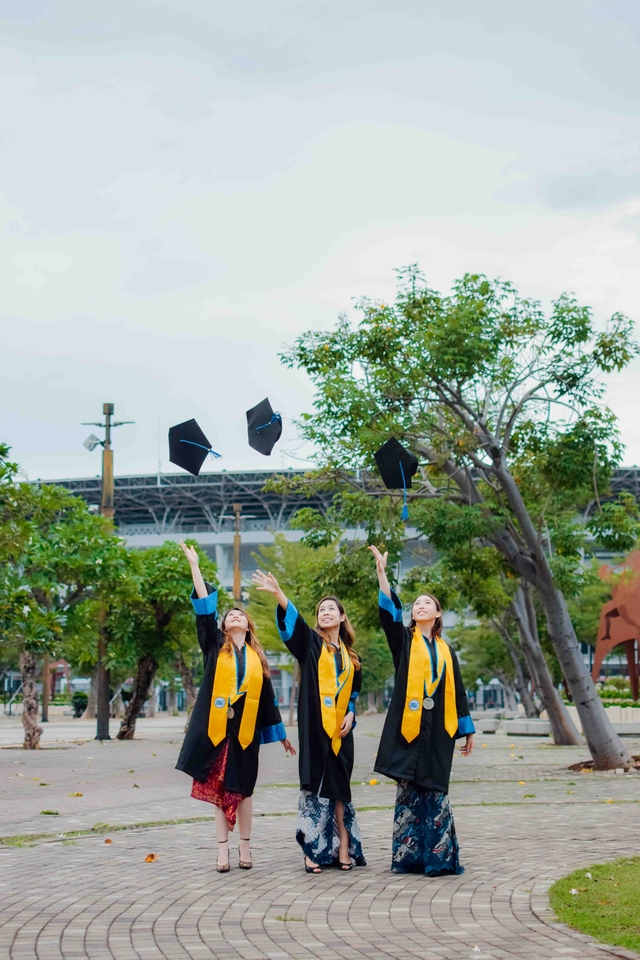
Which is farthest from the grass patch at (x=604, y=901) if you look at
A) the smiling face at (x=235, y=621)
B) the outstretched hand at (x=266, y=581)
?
the smiling face at (x=235, y=621)

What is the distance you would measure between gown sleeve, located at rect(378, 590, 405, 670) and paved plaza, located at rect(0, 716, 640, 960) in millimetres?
1389

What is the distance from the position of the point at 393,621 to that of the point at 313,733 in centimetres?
86

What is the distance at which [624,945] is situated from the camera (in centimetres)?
487

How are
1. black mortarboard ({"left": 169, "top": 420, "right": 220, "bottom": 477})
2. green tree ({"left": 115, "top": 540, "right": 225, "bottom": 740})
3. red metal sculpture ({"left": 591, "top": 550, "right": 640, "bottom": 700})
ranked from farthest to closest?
red metal sculpture ({"left": 591, "top": 550, "right": 640, "bottom": 700}) → green tree ({"left": 115, "top": 540, "right": 225, "bottom": 740}) → black mortarboard ({"left": 169, "top": 420, "right": 220, "bottom": 477})

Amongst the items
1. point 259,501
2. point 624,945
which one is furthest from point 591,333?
point 259,501

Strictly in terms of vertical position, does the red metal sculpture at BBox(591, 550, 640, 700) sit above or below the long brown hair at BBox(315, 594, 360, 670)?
above

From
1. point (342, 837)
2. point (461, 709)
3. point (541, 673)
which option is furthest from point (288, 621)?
point (541, 673)

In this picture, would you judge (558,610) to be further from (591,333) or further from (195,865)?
(195,865)

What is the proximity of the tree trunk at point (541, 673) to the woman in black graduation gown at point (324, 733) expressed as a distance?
16.3 metres

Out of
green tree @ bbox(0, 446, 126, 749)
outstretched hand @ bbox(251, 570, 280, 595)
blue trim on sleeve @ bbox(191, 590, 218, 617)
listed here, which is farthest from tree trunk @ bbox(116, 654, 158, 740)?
outstretched hand @ bbox(251, 570, 280, 595)

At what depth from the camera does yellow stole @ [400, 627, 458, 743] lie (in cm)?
700

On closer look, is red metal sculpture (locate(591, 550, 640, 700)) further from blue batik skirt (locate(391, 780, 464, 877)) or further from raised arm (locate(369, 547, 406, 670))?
blue batik skirt (locate(391, 780, 464, 877))

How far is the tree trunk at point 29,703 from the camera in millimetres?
21766

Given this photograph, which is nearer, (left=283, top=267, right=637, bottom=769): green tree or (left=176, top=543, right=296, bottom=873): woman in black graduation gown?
(left=176, top=543, right=296, bottom=873): woman in black graduation gown
